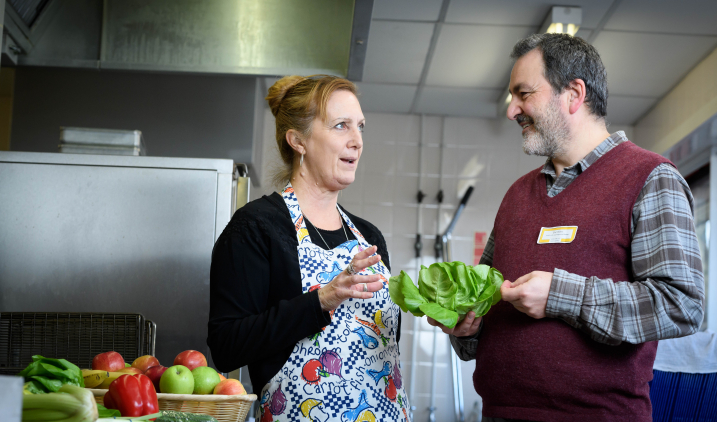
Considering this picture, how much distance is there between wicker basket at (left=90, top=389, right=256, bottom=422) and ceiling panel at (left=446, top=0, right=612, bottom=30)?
2568 millimetres

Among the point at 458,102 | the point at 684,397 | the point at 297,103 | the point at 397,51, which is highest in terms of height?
the point at 397,51

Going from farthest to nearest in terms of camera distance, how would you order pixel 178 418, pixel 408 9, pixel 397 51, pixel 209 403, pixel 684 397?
pixel 397 51, pixel 408 9, pixel 684 397, pixel 209 403, pixel 178 418

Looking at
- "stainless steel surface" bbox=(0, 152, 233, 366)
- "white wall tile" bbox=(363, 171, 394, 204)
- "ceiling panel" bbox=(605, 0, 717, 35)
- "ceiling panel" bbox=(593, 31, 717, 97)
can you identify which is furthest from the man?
"white wall tile" bbox=(363, 171, 394, 204)

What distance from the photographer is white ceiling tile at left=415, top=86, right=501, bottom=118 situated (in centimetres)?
444

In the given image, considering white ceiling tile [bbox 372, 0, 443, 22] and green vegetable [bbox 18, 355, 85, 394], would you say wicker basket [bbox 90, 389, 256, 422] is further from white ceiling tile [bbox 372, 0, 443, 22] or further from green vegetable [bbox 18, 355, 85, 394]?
white ceiling tile [bbox 372, 0, 443, 22]

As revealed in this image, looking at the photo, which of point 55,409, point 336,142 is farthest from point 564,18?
point 55,409

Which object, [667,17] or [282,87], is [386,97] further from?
[282,87]

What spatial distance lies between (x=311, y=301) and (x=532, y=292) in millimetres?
430

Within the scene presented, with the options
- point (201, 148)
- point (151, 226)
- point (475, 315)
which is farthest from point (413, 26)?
point (475, 315)

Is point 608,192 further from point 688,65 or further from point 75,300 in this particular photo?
point 688,65

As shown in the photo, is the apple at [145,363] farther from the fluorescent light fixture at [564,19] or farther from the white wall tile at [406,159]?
the white wall tile at [406,159]

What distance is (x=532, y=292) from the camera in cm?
122

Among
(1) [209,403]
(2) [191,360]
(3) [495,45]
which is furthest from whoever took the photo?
(3) [495,45]

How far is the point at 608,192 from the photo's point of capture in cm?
131
